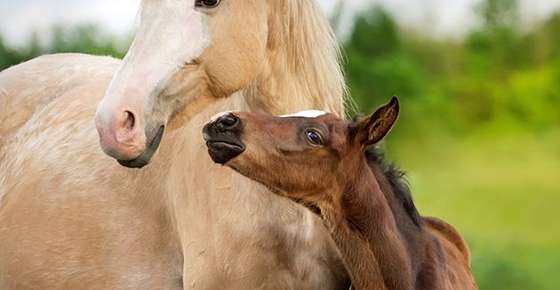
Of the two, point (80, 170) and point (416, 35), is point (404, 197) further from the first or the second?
point (416, 35)

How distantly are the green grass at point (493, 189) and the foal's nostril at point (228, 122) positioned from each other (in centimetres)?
885

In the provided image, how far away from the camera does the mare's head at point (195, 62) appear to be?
5.61 meters

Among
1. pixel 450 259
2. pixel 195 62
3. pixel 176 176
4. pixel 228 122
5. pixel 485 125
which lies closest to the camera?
pixel 228 122

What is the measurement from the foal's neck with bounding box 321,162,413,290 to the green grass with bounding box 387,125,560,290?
8.36 m

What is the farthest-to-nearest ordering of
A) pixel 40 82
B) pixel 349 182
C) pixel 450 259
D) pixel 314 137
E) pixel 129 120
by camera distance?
pixel 40 82 < pixel 450 259 < pixel 349 182 < pixel 314 137 < pixel 129 120

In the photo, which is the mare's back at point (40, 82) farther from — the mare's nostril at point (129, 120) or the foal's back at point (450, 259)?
the mare's nostril at point (129, 120)

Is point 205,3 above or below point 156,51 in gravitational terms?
above

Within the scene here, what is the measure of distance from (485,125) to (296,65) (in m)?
10.1

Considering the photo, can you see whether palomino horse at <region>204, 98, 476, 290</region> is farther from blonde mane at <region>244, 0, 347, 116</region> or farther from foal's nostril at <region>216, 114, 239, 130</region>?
blonde mane at <region>244, 0, 347, 116</region>

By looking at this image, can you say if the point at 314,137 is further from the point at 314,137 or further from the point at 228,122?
the point at 228,122

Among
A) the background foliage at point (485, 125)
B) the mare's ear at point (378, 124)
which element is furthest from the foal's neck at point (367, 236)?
the background foliage at point (485, 125)

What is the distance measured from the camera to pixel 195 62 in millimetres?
5852

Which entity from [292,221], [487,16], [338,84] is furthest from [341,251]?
[487,16]

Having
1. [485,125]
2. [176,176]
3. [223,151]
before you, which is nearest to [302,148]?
[223,151]
